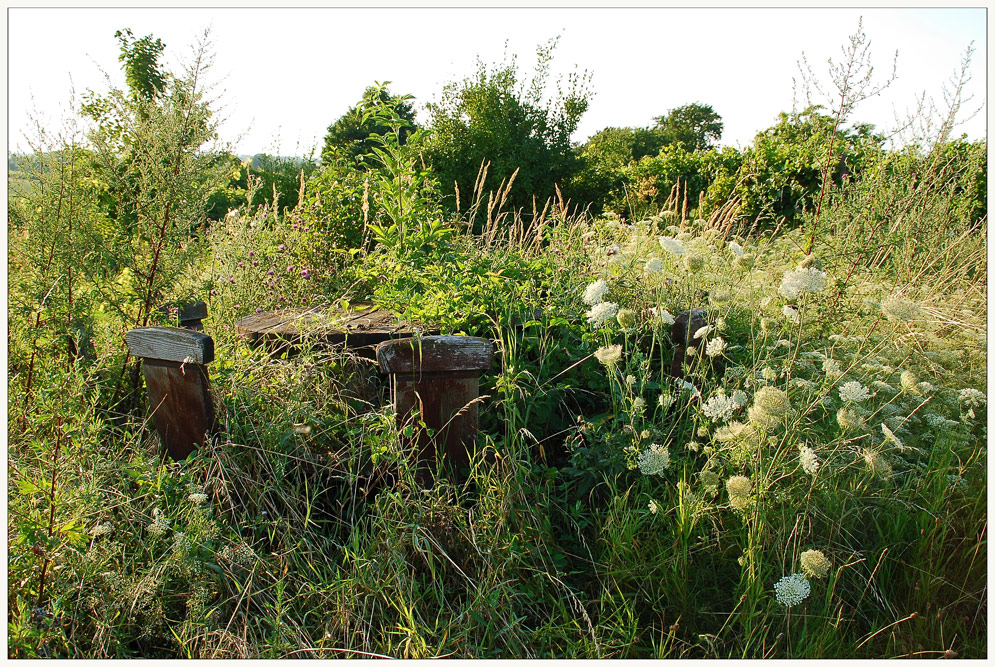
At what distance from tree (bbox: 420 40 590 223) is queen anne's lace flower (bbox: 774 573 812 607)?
30.8 feet

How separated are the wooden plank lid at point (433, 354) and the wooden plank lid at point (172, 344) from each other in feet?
1.99

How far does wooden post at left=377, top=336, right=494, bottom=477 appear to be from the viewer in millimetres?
2092

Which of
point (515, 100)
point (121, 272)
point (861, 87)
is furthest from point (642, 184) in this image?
point (121, 272)

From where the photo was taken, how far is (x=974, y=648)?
6.20ft

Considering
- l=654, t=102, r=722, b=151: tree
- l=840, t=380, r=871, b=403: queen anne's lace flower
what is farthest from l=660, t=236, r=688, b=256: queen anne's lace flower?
l=654, t=102, r=722, b=151: tree

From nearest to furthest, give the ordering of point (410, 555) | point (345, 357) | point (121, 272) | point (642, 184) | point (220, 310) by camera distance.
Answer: point (410, 555), point (345, 357), point (121, 272), point (220, 310), point (642, 184)

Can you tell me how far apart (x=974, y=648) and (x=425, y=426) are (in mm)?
1881

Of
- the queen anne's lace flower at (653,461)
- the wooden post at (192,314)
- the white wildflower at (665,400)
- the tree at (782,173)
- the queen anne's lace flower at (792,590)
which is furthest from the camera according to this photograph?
the tree at (782,173)

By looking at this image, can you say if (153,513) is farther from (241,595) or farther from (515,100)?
(515,100)

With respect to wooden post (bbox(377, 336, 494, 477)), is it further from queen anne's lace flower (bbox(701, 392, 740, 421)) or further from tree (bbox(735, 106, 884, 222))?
tree (bbox(735, 106, 884, 222))

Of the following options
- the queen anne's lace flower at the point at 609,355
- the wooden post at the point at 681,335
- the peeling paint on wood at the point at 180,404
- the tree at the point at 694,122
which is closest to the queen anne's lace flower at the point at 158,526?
the peeling paint on wood at the point at 180,404

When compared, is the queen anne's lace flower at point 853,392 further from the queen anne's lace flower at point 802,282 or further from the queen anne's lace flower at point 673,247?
the queen anne's lace flower at point 673,247

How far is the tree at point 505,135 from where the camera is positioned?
35.4 ft

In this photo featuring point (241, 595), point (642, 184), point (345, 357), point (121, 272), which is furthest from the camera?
point (642, 184)
